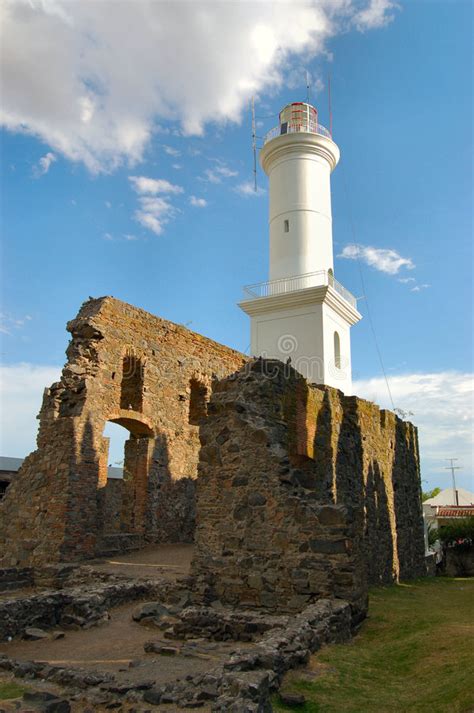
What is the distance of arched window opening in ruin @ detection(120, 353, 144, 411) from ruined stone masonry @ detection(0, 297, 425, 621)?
4cm

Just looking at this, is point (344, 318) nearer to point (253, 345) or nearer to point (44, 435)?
point (253, 345)

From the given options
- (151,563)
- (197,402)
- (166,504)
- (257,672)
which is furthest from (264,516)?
A: (197,402)

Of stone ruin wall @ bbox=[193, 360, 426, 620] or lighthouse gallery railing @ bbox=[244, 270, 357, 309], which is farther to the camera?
lighthouse gallery railing @ bbox=[244, 270, 357, 309]

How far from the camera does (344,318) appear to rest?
27.5 metres

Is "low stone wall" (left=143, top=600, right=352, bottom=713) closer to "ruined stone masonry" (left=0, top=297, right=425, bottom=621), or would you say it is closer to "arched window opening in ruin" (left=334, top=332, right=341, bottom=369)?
"ruined stone masonry" (left=0, top=297, right=425, bottom=621)

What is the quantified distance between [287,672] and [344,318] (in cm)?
2306

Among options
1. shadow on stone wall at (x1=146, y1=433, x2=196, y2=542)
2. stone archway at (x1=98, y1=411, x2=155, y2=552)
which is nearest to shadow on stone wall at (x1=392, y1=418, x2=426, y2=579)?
shadow on stone wall at (x1=146, y1=433, x2=196, y2=542)

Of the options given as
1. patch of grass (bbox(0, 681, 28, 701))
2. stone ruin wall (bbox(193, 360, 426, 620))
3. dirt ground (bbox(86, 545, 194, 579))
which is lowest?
patch of grass (bbox(0, 681, 28, 701))

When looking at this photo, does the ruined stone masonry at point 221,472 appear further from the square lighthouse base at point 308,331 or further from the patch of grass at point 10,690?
the square lighthouse base at point 308,331

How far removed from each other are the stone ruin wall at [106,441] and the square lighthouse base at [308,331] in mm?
9226

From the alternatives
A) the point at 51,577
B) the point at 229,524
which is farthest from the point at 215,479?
the point at 51,577

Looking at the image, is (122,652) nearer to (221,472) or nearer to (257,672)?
(257,672)

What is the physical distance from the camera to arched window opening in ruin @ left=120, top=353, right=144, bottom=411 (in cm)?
1503

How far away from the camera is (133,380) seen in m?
15.5
